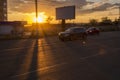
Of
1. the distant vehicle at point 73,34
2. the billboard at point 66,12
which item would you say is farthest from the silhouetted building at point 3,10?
the distant vehicle at point 73,34

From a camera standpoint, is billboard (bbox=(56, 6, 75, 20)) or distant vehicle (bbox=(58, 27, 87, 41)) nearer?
distant vehicle (bbox=(58, 27, 87, 41))

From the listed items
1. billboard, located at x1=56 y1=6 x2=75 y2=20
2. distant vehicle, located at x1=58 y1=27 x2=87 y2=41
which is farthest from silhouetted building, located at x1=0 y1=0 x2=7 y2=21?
distant vehicle, located at x1=58 y1=27 x2=87 y2=41

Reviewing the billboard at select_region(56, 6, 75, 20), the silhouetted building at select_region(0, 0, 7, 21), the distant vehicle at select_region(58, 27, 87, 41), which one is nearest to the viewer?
the distant vehicle at select_region(58, 27, 87, 41)

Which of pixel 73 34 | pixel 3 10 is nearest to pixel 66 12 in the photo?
pixel 73 34

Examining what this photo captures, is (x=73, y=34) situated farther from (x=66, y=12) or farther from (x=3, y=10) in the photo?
(x=3, y=10)

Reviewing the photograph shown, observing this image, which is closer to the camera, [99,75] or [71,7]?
[99,75]

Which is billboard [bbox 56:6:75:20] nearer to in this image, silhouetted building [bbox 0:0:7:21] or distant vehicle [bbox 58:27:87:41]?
distant vehicle [bbox 58:27:87:41]

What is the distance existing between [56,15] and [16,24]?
11.7 meters

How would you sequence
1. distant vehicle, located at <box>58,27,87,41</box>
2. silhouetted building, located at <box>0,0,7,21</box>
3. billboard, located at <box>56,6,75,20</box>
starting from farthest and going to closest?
silhouetted building, located at <box>0,0,7,21</box> < billboard, located at <box>56,6,75,20</box> < distant vehicle, located at <box>58,27,87,41</box>

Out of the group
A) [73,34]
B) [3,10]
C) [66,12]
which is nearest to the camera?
[73,34]

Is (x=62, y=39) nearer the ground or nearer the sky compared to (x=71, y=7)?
nearer the ground

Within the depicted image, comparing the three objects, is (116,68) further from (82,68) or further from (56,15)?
(56,15)

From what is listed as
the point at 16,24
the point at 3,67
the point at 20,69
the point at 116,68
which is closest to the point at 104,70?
the point at 116,68

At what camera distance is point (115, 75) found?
12234 millimetres
